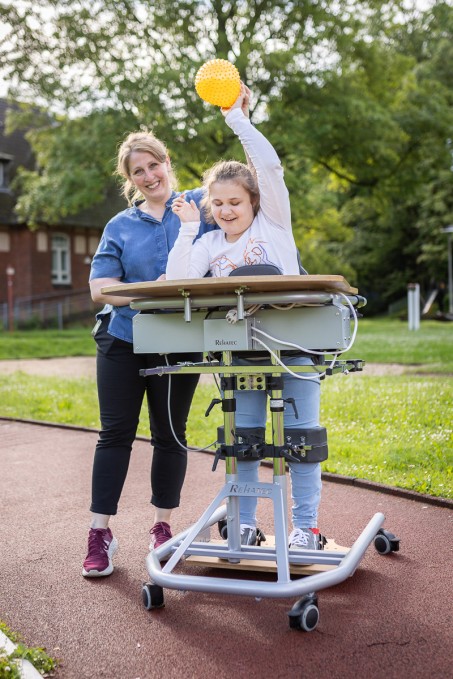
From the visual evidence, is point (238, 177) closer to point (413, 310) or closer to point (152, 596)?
point (152, 596)

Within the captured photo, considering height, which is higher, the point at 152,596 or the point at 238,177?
the point at 238,177

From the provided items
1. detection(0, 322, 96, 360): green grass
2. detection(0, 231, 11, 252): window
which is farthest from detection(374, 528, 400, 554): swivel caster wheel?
detection(0, 231, 11, 252): window

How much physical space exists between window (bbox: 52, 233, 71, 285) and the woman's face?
34.2 meters

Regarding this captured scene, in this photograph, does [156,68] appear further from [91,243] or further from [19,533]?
[19,533]

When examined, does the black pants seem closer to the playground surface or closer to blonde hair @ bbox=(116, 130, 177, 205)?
the playground surface

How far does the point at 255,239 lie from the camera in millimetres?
3525

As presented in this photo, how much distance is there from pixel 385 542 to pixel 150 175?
2177 millimetres

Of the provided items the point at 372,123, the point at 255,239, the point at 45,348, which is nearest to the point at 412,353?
the point at 45,348

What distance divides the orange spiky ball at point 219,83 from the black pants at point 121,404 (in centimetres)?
125

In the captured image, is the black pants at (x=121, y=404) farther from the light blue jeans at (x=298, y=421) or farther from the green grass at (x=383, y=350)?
the green grass at (x=383, y=350)

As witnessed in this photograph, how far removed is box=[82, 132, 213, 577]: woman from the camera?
161 inches

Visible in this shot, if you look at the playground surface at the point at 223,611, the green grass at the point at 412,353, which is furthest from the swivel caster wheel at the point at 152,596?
the green grass at the point at 412,353

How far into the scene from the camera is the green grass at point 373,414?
20.3 ft

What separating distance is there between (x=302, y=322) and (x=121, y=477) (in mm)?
1452
